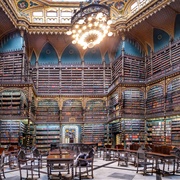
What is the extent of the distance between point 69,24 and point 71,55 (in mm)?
2793

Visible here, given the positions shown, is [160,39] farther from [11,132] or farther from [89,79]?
[11,132]

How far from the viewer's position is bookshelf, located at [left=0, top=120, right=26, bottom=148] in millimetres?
12922

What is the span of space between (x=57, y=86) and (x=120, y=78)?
5.05 meters

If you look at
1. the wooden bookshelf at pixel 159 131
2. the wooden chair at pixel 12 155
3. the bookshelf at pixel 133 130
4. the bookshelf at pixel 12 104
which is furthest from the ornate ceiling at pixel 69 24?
the wooden chair at pixel 12 155

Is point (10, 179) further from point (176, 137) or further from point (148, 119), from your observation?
point (148, 119)

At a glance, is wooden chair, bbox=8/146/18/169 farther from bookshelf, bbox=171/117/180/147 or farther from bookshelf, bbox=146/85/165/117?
bookshelf, bbox=146/85/165/117

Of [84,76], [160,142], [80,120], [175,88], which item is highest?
[84,76]

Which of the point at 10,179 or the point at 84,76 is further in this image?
the point at 84,76

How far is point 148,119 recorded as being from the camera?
46.2 ft

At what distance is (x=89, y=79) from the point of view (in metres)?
17.3

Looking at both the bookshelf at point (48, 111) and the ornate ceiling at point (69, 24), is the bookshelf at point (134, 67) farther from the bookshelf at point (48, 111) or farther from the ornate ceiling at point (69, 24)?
the bookshelf at point (48, 111)

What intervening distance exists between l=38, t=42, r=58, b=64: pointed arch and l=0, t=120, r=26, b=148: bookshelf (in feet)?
19.8

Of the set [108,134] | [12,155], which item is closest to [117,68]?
[108,134]

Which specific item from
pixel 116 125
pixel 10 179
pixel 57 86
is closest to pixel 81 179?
pixel 10 179
